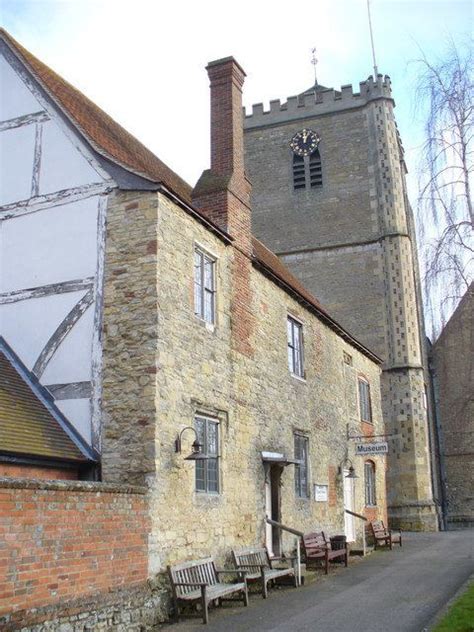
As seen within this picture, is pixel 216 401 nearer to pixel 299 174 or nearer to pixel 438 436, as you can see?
pixel 438 436

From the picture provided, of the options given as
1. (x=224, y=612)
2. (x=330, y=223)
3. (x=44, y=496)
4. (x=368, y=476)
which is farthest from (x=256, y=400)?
(x=330, y=223)

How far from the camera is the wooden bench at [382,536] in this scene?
19.3 metres

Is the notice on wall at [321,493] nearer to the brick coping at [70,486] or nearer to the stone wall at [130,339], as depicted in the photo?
the stone wall at [130,339]

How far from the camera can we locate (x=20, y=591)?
765 centimetres

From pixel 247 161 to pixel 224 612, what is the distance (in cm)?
2742

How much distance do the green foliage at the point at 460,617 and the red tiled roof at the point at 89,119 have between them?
7138 mm

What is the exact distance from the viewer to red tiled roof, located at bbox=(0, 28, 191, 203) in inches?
463

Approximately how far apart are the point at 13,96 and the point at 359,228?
2128cm

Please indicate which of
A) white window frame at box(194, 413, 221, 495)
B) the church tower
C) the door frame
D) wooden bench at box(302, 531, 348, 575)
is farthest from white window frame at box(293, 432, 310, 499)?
the church tower

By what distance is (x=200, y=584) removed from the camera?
971cm

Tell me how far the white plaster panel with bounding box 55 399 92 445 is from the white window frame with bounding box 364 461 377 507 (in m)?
12.3

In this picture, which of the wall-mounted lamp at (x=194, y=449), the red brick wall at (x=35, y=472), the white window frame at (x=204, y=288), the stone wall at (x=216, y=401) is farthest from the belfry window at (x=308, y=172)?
the red brick wall at (x=35, y=472)

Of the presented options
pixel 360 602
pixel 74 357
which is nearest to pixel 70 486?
pixel 74 357

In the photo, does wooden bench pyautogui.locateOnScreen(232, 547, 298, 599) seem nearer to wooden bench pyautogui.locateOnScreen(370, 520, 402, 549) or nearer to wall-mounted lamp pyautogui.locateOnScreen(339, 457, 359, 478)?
wall-mounted lamp pyautogui.locateOnScreen(339, 457, 359, 478)
